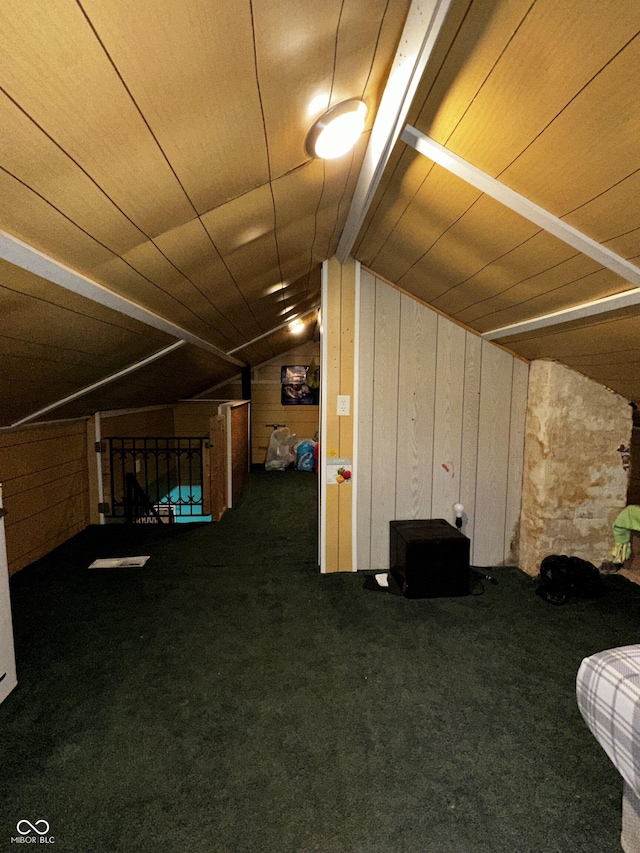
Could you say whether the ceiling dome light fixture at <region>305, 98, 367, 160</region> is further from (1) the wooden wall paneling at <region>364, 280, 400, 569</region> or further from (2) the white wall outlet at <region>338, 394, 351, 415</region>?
(2) the white wall outlet at <region>338, 394, 351, 415</region>

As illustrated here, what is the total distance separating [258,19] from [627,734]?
5.15 feet

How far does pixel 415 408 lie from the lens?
296 centimetres

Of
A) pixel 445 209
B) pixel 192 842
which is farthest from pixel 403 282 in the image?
pixel 192 842

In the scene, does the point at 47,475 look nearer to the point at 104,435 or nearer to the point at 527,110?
the point at 104,435

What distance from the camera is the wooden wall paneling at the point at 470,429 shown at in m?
2.93

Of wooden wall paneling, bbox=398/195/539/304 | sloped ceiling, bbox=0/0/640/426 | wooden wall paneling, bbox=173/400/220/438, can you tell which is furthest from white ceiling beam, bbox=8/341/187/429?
wooden wall paneling, bbox=173/400/220/438

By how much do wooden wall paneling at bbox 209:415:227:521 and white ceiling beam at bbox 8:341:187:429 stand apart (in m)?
1.41

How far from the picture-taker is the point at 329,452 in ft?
9.53

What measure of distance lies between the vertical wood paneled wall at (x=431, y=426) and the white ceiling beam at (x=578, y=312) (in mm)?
461

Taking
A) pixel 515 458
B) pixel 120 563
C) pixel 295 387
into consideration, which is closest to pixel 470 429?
pixel 515 458

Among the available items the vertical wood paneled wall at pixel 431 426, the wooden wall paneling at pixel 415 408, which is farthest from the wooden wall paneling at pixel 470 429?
the wooden wall paneling at pixel 415 408

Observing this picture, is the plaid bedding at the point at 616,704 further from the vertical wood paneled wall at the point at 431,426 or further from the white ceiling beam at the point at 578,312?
the vertical wood paneled wall at the point at 431,426

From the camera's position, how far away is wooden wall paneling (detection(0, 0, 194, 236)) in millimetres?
593

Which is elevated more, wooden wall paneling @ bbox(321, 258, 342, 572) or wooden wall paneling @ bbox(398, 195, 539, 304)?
wooden wall paneling @ bbox(398, 195, 539, 304)
